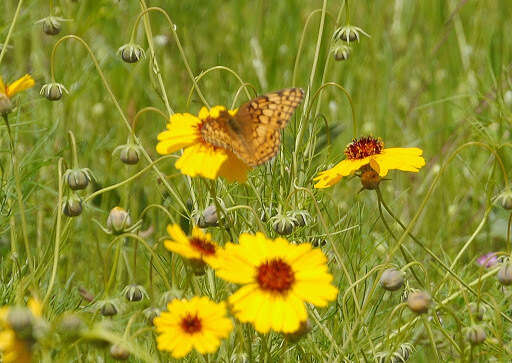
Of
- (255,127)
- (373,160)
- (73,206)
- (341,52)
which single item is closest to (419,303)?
(373,160)

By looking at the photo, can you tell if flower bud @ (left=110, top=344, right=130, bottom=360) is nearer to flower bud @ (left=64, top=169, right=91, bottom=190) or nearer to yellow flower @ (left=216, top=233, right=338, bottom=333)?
yellow flower @ (left=216, top=233, right=338, bottom=333)

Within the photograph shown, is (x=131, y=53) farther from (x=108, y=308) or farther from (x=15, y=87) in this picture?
(x=108, y=308)

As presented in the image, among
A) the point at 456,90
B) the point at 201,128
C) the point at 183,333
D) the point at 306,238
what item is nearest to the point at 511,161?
the point at 456,90

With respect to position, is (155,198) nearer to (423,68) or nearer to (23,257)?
(23,257)

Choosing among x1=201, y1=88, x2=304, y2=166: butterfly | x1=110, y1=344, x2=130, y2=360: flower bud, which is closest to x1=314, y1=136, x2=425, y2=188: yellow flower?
x1=201, y1=88, x2=304, y2=166: butterfly

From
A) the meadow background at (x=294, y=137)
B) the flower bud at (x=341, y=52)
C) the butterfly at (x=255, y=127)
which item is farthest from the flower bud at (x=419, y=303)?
the flower bud at (x=341, y=52)

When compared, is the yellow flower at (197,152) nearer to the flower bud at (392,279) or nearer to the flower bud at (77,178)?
the flower bud at (77,178)
